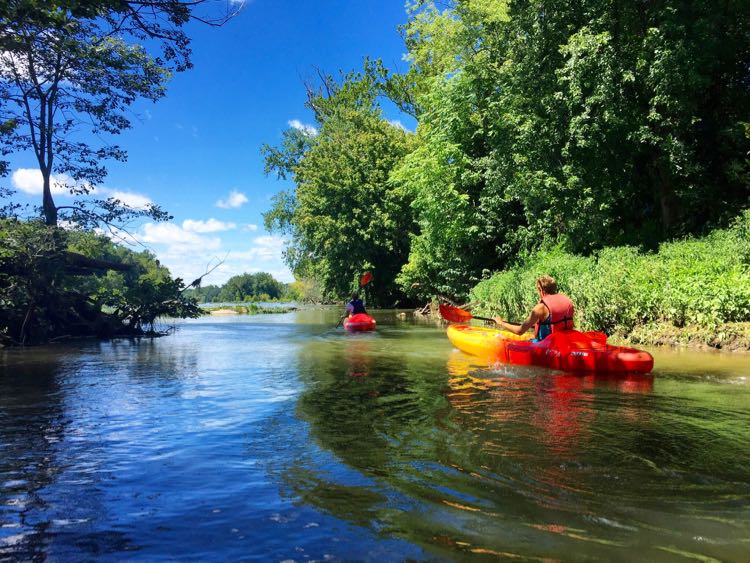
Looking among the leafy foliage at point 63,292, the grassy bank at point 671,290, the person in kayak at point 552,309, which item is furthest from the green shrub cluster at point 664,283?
the leafy foliage at point 63,292

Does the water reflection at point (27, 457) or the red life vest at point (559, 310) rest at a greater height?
the red life vest at point (559, 310)

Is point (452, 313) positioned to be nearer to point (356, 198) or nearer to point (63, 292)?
point (63, 292)

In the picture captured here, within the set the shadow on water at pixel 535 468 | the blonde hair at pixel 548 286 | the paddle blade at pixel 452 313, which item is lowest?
the shadow on water at pixel 535 468

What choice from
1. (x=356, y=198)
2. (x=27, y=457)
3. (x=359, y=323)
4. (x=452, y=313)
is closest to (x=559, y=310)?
(x=452, y=313)

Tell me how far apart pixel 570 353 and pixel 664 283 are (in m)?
5.34

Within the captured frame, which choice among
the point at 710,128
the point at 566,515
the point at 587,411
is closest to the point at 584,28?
the point at 710,128

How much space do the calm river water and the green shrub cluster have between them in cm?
274

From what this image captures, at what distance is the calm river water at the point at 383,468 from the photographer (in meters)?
3.22

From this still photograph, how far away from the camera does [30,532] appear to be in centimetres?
337

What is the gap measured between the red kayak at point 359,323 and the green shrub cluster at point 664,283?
5403 mm

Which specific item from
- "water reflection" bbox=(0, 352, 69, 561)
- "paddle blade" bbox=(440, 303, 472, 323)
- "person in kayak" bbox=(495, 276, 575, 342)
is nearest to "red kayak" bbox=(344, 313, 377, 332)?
"paddle blade" bbox=(440, 303, 472, 323)

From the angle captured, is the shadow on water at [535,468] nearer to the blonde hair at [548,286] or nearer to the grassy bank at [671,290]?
the blonde hair at [548,286]

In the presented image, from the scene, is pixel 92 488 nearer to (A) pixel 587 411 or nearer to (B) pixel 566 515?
(B) pixel 566 515

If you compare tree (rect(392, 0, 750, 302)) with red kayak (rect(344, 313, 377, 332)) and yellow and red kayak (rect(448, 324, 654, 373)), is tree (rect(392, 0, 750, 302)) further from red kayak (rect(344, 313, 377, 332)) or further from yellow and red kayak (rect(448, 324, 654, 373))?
yellow and red kayak (rect(448, 324, 654, 373))
